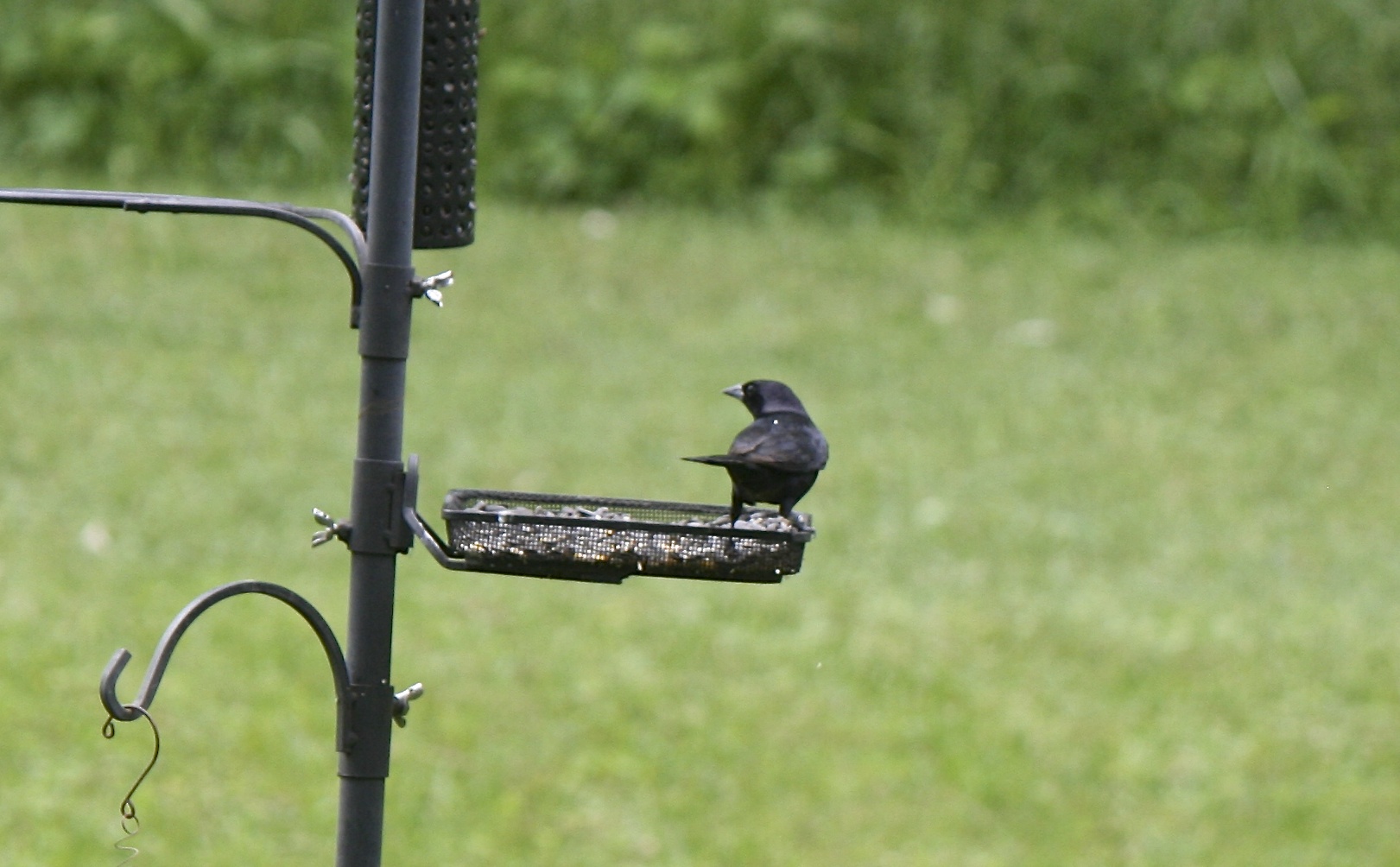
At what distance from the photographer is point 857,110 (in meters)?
8.87

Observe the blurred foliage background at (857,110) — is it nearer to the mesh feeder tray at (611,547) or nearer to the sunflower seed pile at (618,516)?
the sunflower seed pile at (618,516)

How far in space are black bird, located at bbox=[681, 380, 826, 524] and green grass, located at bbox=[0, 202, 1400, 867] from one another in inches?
85.7

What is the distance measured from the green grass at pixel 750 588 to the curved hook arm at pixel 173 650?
211 centimetres

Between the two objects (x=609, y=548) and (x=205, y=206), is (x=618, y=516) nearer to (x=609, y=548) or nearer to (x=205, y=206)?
(x=609, y=548)

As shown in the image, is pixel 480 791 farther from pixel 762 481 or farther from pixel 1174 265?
pixel 1174 265

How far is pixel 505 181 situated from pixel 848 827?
5280 mm

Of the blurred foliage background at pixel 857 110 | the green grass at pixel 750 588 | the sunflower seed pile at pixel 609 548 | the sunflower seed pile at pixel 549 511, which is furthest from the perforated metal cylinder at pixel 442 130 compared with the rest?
the blurred foliage background at pixel 857 110

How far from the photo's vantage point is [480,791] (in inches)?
165

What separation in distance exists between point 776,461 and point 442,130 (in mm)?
534

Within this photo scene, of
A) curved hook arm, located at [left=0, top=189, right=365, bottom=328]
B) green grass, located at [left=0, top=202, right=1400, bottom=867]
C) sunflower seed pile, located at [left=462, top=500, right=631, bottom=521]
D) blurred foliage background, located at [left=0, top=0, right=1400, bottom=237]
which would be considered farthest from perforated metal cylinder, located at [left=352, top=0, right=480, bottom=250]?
blurred foliage background, located at [left=0, top=0, right=1400, bottom=237]

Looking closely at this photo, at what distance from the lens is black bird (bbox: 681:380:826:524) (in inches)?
76.4

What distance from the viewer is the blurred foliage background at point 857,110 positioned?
28.6ft

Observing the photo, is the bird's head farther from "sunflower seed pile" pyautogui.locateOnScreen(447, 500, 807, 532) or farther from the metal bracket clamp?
the metal bracket clamp

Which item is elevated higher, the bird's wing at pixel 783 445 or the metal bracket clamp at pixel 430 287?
the metal bracket clamp at pixel 430 287
